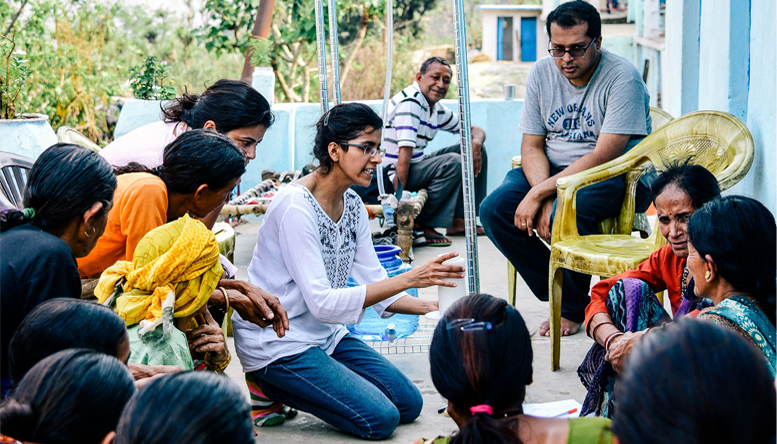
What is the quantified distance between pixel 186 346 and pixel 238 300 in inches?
14.8

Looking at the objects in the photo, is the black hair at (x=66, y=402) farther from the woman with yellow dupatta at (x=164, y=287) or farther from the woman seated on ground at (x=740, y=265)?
the woman seated on ground at (x=740, y=265)

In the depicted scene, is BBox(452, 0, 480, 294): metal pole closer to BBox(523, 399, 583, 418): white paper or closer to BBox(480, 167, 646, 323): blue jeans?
BBox(523, 399, 583, 418): white paper

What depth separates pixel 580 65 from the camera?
12.4 ft

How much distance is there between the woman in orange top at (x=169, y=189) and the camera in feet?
8.41

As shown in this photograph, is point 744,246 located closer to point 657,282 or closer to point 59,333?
point 657,282

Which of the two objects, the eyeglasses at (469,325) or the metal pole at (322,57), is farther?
the metal pole at (322,57)

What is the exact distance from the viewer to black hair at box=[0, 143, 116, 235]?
2.12m

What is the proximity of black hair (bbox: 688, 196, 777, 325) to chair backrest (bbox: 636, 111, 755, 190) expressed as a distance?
152cm

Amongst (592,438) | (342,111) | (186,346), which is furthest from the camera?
(342,111)

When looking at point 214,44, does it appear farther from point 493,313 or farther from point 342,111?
point 493,313

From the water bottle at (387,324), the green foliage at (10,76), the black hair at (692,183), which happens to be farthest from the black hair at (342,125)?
the green foliage at (10,76)

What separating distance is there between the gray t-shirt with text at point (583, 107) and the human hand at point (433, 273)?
1533mm

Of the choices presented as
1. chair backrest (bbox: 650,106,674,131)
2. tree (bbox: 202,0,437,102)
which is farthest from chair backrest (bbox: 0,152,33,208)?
tree (bbox: 202,0,437,102)

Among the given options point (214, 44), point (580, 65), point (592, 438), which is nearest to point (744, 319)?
point (592, 438)
